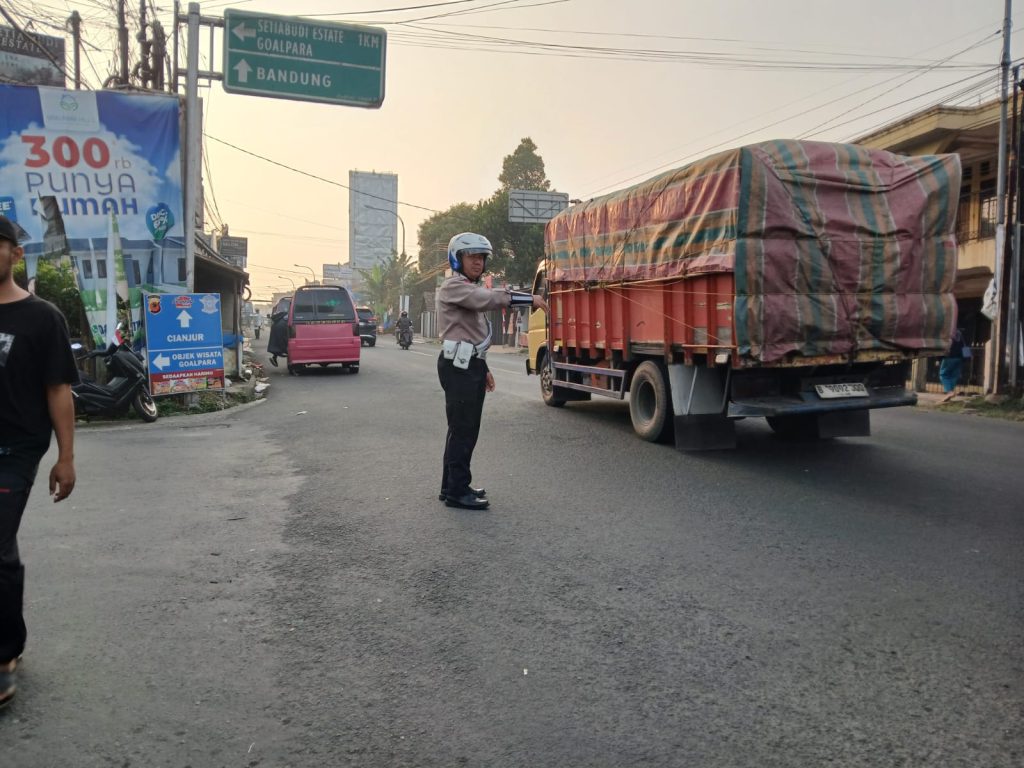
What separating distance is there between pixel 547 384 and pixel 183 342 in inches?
214

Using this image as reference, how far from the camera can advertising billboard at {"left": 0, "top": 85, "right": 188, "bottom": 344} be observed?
43.4 ft

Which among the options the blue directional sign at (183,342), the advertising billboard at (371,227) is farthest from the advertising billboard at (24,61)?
the advertising billboard at (371,227)

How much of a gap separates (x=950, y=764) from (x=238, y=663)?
256 centimetres

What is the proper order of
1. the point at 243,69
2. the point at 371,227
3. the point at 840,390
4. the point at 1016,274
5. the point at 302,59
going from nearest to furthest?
the point at 840,390 < the point at 243,69 < the point at 1016,274 < the point at 302,59 < the point at 371,227

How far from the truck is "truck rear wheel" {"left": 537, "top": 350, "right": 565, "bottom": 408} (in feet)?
10.3

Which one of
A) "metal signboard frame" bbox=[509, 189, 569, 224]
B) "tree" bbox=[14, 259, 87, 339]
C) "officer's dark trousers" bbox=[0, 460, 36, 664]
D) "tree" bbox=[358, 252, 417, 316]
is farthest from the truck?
"tree" bbox=[358, 252, 417, 316]

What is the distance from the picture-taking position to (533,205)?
115 feet

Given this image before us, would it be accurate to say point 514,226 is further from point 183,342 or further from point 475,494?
point 475,494

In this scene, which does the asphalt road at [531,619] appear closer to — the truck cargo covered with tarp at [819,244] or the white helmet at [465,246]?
the truck cargo covered with tarp at [819,244]

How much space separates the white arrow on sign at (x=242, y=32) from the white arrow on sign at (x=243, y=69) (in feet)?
1.21

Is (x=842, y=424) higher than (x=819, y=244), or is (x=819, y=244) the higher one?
(x=819, y=244)

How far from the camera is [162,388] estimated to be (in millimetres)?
11648

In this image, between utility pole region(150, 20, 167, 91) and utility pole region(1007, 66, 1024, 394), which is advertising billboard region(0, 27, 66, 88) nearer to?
utility pole region(150, 20, 167, 91)

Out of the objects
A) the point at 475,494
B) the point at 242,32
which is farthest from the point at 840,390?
the point at 242,32
